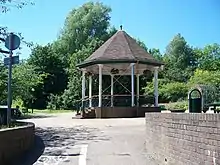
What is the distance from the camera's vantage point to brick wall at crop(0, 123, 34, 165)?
385 inches

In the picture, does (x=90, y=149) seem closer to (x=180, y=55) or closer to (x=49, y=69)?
(x=49, y=69)

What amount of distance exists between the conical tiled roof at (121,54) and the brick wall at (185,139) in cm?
1763

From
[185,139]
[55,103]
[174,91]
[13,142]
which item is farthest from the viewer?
[55,103]

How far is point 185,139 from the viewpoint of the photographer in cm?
818

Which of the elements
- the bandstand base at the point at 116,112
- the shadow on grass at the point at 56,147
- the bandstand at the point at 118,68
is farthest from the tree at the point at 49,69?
the shadow on grass at the point at 56,147

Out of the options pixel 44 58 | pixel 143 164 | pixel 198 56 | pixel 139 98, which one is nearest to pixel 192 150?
pixel 143 164

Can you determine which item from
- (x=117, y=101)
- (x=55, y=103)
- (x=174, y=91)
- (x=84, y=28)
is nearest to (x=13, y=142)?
(x=117, y=101)

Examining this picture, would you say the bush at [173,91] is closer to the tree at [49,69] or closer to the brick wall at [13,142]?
the tree at [49,69]

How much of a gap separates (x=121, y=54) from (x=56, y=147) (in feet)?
55.6

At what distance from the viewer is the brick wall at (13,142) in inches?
385

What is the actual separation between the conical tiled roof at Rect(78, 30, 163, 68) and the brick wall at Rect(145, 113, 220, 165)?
57.8ft

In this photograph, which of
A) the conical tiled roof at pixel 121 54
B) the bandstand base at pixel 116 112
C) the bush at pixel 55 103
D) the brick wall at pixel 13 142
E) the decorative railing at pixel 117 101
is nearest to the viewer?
the brick wall at pixel 13 142

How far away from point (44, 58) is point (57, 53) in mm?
7818

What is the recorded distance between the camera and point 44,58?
64.6 m
